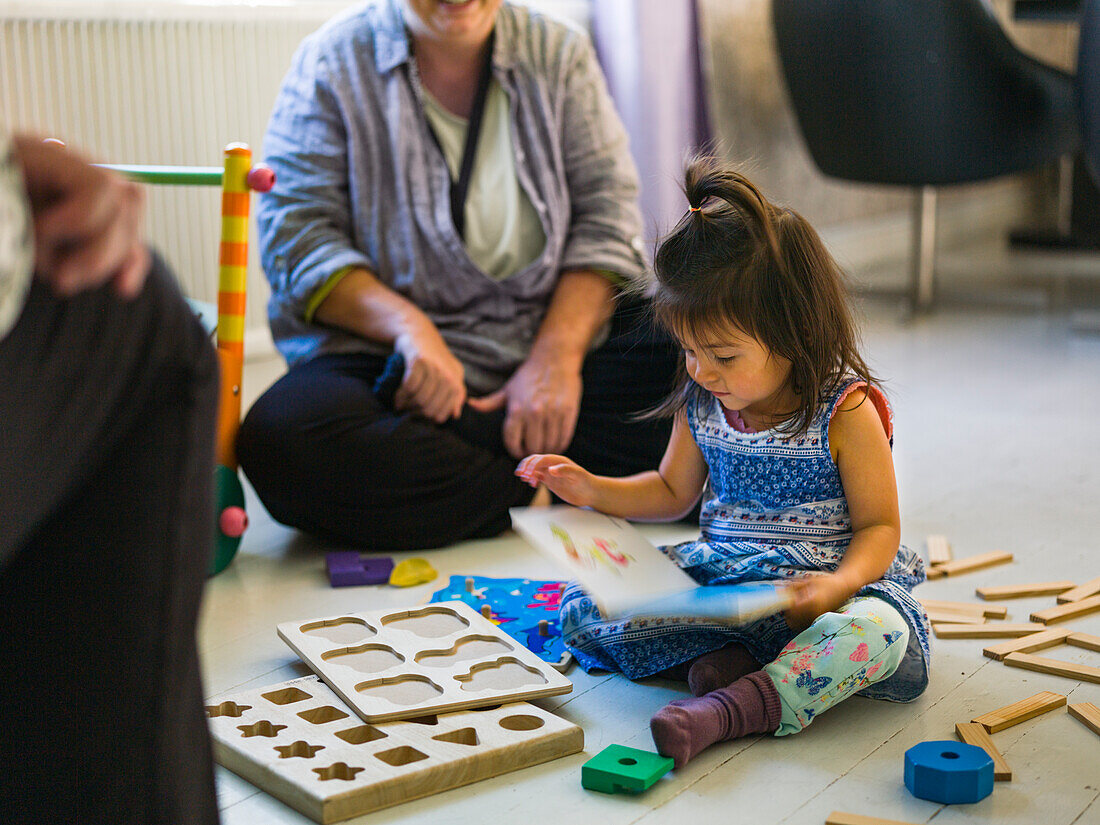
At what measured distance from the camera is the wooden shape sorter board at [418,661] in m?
1.08

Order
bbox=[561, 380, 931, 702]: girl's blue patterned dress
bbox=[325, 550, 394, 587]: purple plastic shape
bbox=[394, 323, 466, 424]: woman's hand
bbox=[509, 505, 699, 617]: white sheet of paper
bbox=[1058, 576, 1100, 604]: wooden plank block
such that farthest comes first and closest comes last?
bbox=[394, 323, 466, 424]: woman's hand < bbox=[325, 550, 394, 587]: purple plastic shape < bbox=[1058, 576, 1100, 604]: wooden plank block < bbox=[561, 380, 931, 702]: girl's blue patterned dress < bbox=[509, 505, 699, 617]: white sheet of paper

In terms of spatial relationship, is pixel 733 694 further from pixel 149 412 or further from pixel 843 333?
pixel 149 412

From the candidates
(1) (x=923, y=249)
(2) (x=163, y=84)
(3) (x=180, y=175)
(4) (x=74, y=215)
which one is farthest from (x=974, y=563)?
(1) (x=923, y=249)

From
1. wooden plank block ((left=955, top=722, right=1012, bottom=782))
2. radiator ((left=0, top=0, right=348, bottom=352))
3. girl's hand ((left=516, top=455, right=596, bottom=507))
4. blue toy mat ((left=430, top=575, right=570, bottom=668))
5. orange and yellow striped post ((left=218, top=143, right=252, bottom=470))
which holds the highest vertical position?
radiator ((left=0, top=0, right=348, bottom=352))

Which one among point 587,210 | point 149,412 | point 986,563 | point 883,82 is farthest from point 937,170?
point 149,412

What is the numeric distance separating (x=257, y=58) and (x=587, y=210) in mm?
989

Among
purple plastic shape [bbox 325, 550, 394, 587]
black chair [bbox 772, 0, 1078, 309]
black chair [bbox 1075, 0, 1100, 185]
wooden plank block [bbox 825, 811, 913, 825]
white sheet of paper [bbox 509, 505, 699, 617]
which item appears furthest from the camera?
black chair [bbox 772, 0, 1078, 309]

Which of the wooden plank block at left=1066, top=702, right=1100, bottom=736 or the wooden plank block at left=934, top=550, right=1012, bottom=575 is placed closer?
the wooden plank block at left=1066, top=702, right=1100, bottom=736

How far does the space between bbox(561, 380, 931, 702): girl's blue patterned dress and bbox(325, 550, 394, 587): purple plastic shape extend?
324 millimetres

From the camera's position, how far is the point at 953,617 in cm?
133

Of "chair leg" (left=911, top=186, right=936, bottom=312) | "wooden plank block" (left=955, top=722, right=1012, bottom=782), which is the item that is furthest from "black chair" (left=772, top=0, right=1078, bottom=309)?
"wooden plank block" (left=955, top=722, right=1012, bottom=782)

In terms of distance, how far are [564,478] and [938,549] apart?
581 millimetres

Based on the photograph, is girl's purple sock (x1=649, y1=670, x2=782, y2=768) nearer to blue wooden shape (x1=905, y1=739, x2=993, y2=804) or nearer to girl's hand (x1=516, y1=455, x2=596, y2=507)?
blue wooden shape (x1=905, y1=739, x2=993, y2=804)

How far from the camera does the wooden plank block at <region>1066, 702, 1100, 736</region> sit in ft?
3.53
